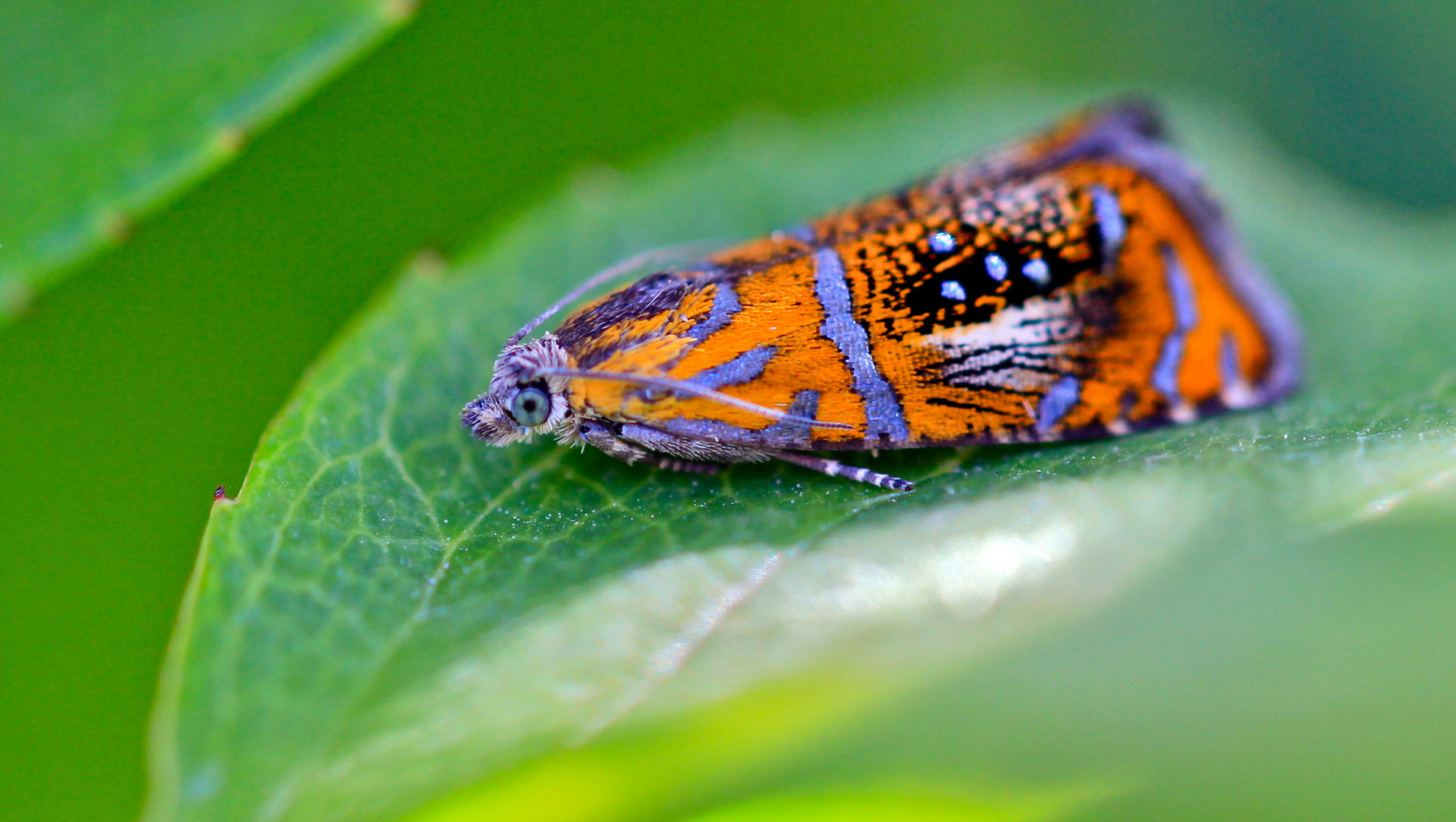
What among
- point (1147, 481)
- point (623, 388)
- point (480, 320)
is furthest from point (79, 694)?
point (1147, 481)

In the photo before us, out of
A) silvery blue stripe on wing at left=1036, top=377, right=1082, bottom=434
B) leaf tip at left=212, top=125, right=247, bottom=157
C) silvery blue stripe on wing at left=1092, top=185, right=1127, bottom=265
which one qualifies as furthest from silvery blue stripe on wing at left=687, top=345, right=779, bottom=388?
leaf tip at left=212, top=125, right=247, bottom=157

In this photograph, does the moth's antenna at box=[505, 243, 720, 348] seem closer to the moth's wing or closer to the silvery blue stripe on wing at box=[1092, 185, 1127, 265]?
the moth's wing

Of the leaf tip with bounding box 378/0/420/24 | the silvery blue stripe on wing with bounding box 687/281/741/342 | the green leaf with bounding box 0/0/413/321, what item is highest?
the green leaf with bounding box 0/0/413/321

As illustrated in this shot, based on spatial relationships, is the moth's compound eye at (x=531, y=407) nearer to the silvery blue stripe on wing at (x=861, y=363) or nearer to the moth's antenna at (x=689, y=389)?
the moth's antenna at (x=689, y=389)

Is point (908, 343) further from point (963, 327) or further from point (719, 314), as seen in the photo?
point (719, 314)

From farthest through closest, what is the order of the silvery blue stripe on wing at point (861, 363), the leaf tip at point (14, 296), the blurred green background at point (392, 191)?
the blurred green background at point (392, 191), the silvery blue stripe on wing at point (861, 363), the leaf tip at point (14, 296)

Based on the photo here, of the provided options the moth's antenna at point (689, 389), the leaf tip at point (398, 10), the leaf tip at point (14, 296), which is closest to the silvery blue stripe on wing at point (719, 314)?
the moth's antenna at point (689, 389)

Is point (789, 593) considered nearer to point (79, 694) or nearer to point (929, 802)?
point (929, 802)
